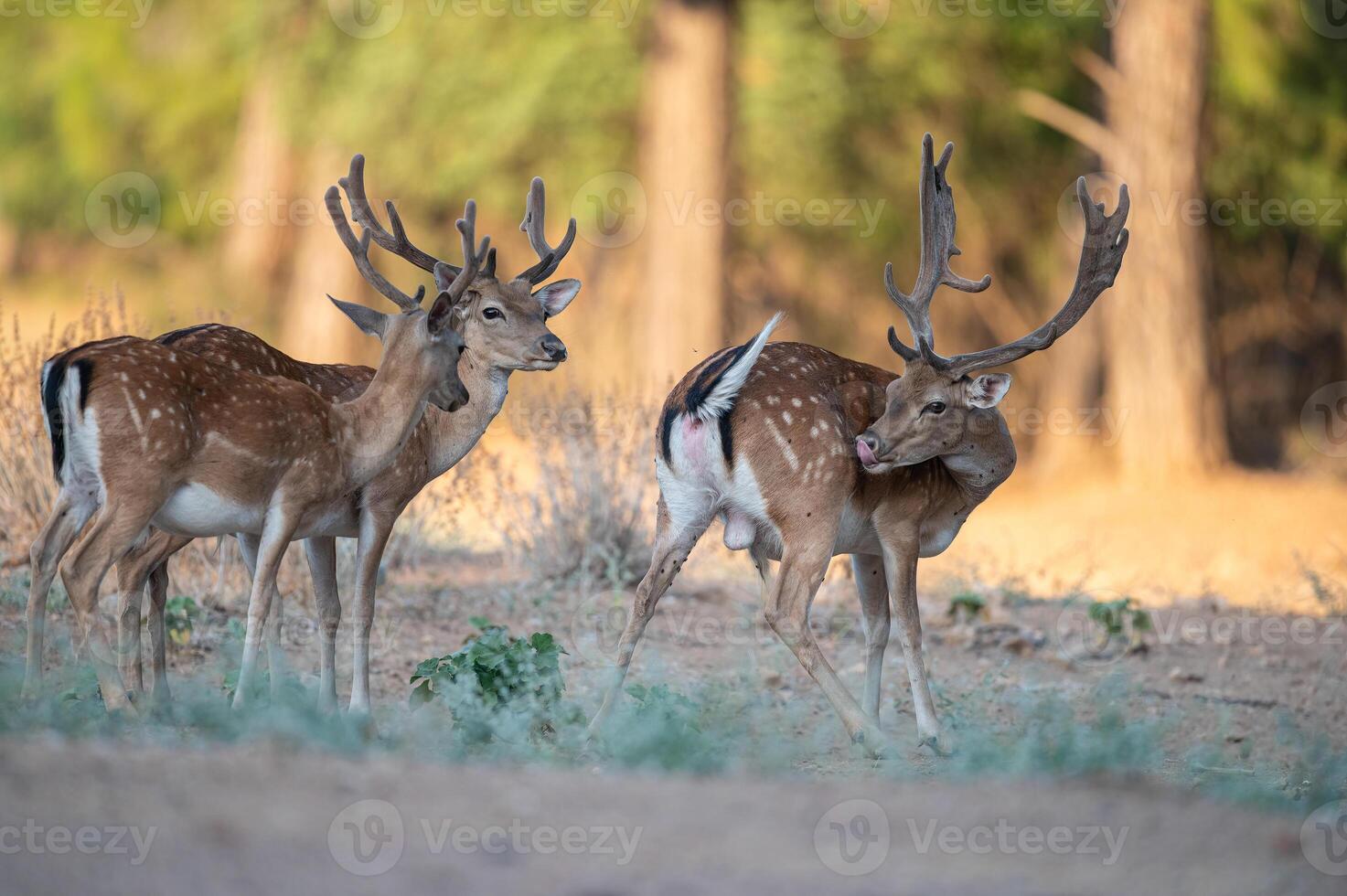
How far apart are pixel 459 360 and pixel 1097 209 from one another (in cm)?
298

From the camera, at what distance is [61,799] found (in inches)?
159

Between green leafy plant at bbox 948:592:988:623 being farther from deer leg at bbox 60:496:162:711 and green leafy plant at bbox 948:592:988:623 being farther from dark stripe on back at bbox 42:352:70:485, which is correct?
dark stripe on back at bbox 42:352:70:485

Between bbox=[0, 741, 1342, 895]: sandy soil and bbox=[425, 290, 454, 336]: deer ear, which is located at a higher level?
bbox=[425, 290, 454, 336]: deer ear

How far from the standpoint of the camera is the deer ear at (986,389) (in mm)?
6762

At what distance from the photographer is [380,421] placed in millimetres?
6504

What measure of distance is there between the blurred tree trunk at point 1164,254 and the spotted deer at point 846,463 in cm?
791

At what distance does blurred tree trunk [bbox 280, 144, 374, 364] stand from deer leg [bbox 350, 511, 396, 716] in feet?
41.3

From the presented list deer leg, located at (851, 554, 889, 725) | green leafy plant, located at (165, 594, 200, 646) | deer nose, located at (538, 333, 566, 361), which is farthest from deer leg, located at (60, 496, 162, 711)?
deer leg, located at (851, 554, 889, 725)

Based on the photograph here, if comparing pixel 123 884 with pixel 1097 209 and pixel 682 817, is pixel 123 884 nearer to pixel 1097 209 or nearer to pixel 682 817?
pixel 682 817

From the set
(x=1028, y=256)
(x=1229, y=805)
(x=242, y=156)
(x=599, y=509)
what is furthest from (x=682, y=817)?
(x=242, y=156)

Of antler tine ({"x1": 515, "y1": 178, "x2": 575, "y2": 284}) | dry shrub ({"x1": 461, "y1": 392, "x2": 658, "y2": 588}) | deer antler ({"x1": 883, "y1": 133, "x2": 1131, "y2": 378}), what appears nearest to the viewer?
deer antler ({"x1": 883, "y1": 133, "x2": 1131, "y2": 378})

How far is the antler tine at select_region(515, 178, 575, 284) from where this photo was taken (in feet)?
24.5
